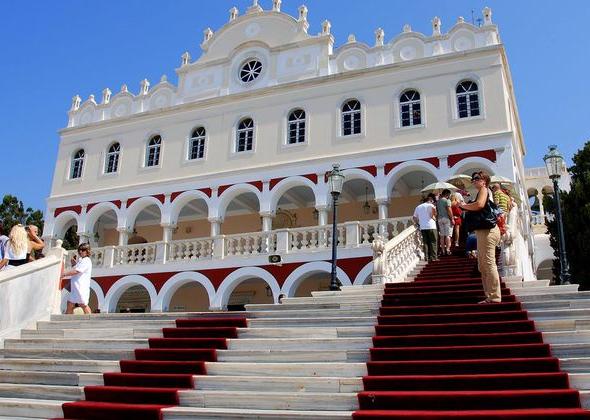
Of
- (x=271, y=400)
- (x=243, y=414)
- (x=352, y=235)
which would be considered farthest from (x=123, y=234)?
(x=243, y=414)

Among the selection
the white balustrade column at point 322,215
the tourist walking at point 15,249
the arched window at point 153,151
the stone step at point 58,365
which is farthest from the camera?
the arched window at point 153,151

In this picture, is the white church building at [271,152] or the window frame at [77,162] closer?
the white church building at [271,152]

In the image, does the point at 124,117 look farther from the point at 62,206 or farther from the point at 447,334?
the point at 447,334

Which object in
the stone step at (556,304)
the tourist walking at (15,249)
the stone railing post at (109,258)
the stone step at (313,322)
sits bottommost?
the stone step at (313,322)

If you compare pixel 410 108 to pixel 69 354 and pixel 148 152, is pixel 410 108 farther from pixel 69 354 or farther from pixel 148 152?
pixel 69 354

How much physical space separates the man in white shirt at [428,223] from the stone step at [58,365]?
7.72 meters

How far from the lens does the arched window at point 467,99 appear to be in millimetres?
18761

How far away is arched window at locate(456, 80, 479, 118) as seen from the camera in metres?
18.8

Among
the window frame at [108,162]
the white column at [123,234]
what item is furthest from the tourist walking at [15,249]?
the window frame at [108,162]

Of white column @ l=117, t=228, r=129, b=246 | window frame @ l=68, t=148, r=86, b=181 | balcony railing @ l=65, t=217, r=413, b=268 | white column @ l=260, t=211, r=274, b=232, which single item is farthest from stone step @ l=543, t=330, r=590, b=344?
window frame @ l=68, t=148, r=86, b=181

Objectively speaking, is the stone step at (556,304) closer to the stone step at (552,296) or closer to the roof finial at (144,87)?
the stone step at (552,296)

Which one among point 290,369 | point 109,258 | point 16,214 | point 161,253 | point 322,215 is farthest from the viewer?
point 16,214

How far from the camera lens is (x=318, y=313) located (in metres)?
8.32

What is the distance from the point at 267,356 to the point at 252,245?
42.5ft
